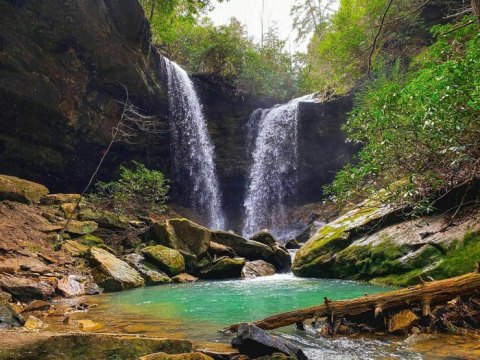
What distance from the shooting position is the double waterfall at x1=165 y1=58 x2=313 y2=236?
20875mm

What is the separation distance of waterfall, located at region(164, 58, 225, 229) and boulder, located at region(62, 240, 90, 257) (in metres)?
11.2

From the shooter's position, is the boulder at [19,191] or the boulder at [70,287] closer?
the boulder at [70,287]

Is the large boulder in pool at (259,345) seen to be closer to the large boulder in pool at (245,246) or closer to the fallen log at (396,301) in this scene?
the fallen log at (396,301)

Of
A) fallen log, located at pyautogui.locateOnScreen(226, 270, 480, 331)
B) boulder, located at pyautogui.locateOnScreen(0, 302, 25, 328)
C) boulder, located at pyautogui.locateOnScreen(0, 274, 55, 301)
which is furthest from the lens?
boulder, located at pyautogui.locateOnScreen(0, 274, 55, 301)

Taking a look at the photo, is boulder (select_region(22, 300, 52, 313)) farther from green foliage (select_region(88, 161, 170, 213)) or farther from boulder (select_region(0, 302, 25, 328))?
green foliage (select_region(88, 161, 170, 213))

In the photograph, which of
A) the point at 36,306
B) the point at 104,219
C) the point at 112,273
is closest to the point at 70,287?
the point at 112,273

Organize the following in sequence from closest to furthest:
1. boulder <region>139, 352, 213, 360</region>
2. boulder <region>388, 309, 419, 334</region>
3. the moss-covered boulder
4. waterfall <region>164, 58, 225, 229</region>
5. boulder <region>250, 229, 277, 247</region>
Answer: boulder <region>139, 352, 213, 360</region>
boulder <region>388, 309, 419, 334</region>
the moss-covered boulder
boulder <region>250, 229, 277, 247</region>
waterfall <region>164, 58, 225, 229</region>

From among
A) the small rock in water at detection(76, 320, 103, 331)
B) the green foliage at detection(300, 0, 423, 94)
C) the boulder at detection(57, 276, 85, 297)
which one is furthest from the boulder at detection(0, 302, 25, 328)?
the green foliage at detection(300, 0, 423, 94)

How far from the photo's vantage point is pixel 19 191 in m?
11.7

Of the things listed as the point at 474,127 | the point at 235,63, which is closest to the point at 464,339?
the point at 474,127

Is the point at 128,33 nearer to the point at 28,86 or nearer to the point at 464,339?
the point at 28,86

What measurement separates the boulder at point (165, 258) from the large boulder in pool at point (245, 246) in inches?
92.0

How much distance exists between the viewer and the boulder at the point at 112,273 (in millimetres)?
8193

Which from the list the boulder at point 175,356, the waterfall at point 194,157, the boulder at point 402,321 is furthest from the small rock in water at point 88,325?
the waterfall at point 194,157
